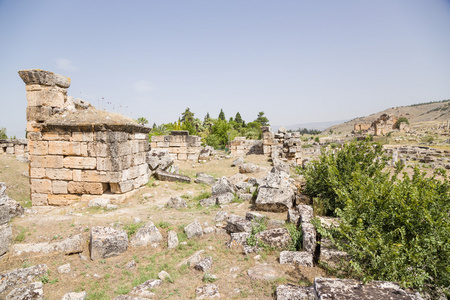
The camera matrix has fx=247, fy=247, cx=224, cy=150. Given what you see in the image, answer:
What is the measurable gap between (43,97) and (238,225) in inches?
312

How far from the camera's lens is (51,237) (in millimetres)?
5312

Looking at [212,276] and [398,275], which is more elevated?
[398,275]

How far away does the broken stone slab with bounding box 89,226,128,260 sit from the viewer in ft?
15.5

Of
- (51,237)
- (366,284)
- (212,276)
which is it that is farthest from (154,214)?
(366,284)

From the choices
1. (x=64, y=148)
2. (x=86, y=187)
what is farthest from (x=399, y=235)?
(x=64, y=148)

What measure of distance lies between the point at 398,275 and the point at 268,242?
2062 mm

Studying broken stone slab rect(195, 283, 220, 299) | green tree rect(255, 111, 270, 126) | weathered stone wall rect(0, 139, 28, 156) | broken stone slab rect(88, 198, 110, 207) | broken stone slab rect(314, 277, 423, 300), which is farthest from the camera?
green tree rect(255, 111, 270, 126)

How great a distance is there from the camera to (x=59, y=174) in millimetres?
8297

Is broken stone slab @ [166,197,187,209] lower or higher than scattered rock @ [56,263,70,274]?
higher

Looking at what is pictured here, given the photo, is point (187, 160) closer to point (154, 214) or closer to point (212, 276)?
point (154, 214)

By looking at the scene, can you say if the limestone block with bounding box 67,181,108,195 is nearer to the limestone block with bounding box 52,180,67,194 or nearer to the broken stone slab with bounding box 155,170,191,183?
the limestone block with bounding box 52,180,67,194

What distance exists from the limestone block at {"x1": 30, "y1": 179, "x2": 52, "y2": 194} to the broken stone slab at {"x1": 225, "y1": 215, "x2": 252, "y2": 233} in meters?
6.57

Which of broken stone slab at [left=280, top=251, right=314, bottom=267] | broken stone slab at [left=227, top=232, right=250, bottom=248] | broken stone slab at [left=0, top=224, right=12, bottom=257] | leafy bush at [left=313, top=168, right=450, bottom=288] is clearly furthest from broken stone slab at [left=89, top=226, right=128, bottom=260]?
leafy bush at [left=313, top=168, right=450, bottom=288]

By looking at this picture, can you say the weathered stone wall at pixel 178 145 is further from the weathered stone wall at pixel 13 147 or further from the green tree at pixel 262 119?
the green tree at pixel 262 119
